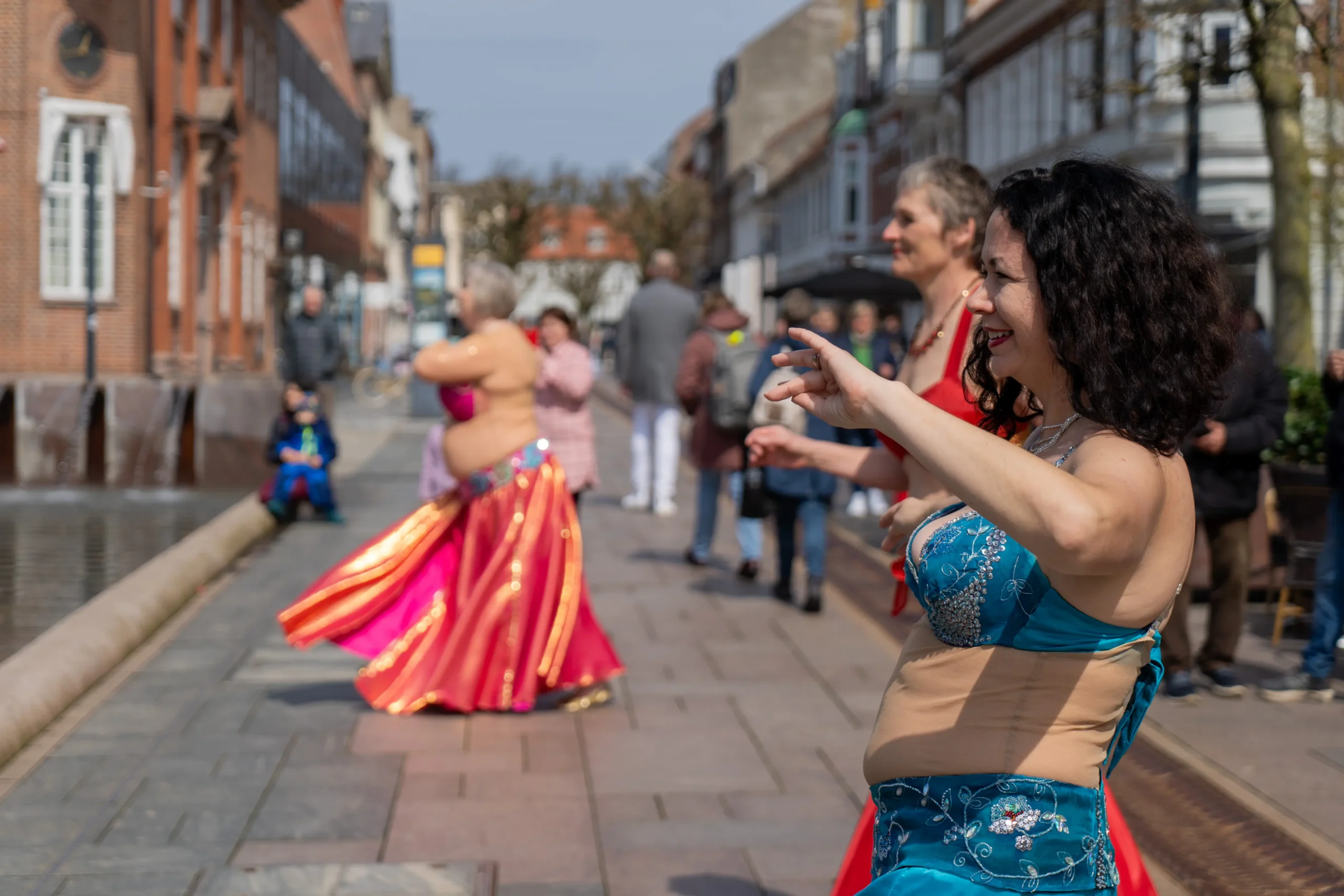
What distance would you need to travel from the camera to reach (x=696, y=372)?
12359 mm

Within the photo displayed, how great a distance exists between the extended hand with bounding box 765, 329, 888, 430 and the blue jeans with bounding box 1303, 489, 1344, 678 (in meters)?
5.38

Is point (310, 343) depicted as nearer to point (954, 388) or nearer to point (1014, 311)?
point (954, 388)

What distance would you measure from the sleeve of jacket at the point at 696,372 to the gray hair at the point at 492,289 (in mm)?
5445

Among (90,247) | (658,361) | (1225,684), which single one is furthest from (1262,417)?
(90,247)

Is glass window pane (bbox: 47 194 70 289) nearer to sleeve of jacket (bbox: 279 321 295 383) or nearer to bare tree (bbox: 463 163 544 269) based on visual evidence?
sleeve of jacket (bbox: 279 321 295 383)

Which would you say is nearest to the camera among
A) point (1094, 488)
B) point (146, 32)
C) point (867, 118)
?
point (1094, 488)

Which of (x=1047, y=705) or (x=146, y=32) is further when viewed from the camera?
(x=146, y=32)

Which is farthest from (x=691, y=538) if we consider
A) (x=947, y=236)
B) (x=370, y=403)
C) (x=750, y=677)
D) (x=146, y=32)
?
(x=370, y=403)

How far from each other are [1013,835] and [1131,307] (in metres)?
0.72

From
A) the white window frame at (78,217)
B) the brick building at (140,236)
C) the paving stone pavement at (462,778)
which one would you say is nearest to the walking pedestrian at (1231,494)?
the paving stone pavement at (462,778)

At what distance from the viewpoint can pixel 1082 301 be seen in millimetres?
2271

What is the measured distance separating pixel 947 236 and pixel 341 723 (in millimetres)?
3363

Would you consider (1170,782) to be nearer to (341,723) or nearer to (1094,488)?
(341,723)

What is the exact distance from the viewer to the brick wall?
743 inches
